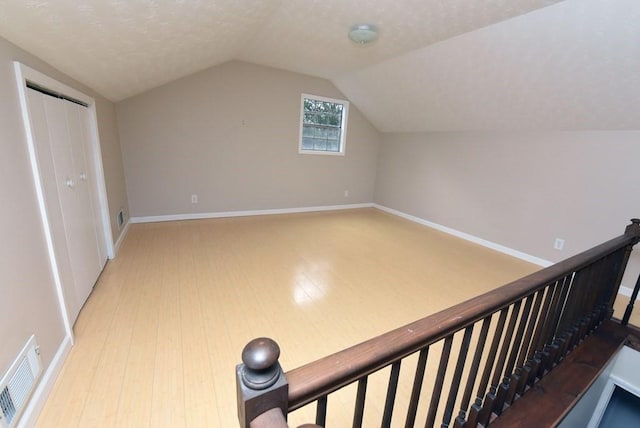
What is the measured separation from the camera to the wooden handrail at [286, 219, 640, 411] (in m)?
0.58

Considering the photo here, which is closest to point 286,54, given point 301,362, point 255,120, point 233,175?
point 255,120

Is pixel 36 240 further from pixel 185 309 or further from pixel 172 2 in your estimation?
pixel 172 2

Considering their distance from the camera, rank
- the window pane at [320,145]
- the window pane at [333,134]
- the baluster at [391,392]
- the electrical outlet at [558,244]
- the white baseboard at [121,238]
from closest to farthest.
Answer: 1. the baluster at [391,392]
2. the white baseboard at [121,238]
3. the electrical outlet at [558,244]
4. the window pane at [320,145]
5. the window pane at [333,134]

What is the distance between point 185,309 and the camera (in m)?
2.14

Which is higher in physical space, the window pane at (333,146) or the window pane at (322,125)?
the window pane at (322,125)

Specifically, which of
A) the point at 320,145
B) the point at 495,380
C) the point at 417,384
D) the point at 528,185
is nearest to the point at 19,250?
the point at 417,384

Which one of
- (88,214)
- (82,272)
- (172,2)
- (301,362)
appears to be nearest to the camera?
(172,2)

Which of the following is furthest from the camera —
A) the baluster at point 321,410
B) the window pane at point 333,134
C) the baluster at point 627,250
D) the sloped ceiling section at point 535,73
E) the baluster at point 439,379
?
the window pane at point 333,134

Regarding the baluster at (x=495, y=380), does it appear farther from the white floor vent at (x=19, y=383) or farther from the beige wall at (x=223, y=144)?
the beige wall at (x=223, y=144)

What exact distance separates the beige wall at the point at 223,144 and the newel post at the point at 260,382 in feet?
13.5

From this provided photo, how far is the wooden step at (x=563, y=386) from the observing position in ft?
4.23

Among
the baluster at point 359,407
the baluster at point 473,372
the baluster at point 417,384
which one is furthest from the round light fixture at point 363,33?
the baluster at point 359,407

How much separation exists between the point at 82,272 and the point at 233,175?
2.59 metres

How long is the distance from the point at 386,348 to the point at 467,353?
2.50 ft
